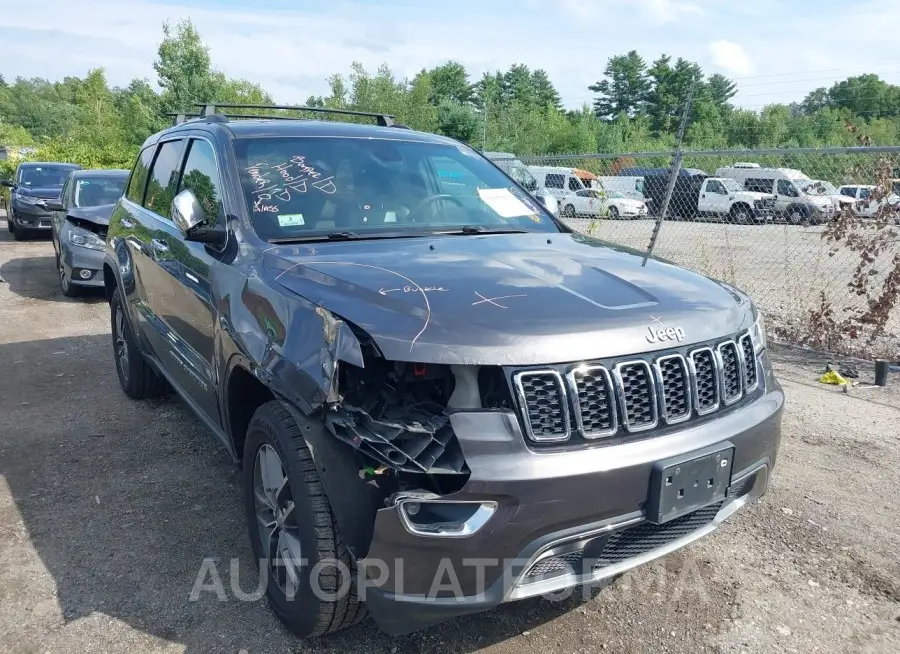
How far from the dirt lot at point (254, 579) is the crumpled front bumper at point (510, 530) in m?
0.62

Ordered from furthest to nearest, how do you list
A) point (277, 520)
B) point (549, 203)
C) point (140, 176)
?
point (140, 176)
point (549, 203)
point (277, 520)

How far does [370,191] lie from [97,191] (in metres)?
8.40

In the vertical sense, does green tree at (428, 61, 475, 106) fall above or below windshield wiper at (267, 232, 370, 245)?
above

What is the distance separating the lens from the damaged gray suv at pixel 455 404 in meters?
2.15

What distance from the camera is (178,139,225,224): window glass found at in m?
3.41

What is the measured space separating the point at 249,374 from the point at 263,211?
77 cm

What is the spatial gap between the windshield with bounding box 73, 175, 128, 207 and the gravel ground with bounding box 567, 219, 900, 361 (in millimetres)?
6953

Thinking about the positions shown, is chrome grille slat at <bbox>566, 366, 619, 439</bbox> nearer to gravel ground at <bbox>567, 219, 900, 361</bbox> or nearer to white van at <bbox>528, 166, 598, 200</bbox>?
gravel ground at <bbox>567, 219, 900, 361</bbox>

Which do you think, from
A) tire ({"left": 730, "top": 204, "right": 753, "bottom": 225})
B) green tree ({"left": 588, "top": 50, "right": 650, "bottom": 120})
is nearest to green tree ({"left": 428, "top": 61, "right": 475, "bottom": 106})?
green tree ({"left": 588, "top": 50, "right": 650, "bottom": 120})

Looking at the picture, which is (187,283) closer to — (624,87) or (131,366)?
(131,366)

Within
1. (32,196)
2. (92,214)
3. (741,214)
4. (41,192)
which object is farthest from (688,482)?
(41,192)

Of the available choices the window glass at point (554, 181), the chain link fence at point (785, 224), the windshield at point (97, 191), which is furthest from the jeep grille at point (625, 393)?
the window glass at point (554, 181)

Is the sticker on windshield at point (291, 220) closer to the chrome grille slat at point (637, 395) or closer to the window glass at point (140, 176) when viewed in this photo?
the chrome grille slat at point (637, 395)

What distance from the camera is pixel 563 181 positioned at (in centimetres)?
1658
